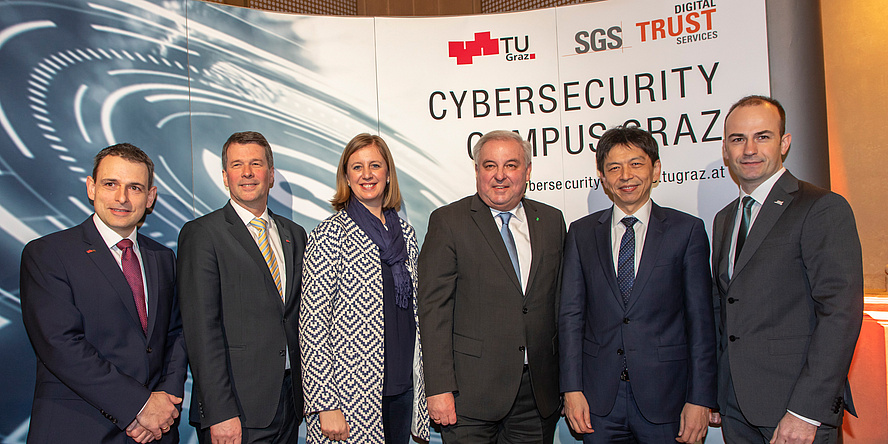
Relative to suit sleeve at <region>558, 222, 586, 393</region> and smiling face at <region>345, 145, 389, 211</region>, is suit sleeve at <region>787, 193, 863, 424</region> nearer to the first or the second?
suit sleeve at <region>558, 222, 586, 393</region>

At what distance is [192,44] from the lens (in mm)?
3486

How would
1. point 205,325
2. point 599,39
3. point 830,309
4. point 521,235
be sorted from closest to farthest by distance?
point 830,309 → point 205,325 → point 521,235 → point 599,39

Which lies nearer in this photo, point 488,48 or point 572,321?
point 572,321

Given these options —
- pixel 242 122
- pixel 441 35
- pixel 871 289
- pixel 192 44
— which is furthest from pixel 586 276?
pixel 871 289

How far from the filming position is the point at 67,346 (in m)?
2.25

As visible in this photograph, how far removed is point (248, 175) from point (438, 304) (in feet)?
3.85

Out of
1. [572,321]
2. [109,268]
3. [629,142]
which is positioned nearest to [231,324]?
[109,268]

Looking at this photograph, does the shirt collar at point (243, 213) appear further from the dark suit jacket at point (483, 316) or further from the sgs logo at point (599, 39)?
the sgs logo at point (599, 39)

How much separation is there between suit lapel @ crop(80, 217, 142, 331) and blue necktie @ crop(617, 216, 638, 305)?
2277 millimetres

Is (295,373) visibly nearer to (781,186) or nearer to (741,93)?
(781,186)

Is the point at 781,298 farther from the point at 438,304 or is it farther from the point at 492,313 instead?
the point at 438,304

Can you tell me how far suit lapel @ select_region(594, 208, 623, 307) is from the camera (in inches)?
96.3

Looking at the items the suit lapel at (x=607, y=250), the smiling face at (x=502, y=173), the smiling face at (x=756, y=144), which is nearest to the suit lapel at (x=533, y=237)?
the smiling face at (x=502, y=173)

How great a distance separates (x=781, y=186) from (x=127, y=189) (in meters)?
3.06
